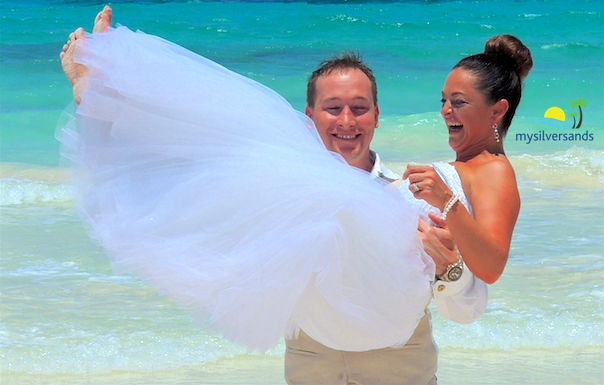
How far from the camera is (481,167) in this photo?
2.01 metres

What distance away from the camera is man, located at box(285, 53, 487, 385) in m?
1.92

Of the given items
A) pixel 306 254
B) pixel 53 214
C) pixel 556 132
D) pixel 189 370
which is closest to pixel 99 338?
pixel 189 370

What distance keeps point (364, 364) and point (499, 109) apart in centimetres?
89

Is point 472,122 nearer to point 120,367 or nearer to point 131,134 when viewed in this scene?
point 131,134

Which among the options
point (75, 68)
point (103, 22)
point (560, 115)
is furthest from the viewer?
point (560, 115)

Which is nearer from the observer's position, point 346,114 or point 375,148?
point 346,114

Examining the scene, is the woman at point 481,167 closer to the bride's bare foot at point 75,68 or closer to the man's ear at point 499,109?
the man's ear at point 499,109

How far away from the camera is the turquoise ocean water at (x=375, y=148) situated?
3645 mm

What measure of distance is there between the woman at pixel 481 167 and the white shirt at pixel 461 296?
0.08 metres

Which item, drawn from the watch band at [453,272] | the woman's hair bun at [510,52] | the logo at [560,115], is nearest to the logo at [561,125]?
the logo at [560,115]

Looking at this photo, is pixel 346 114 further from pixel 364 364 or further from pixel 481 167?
pixel 364 364

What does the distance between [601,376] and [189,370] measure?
2.15 meters

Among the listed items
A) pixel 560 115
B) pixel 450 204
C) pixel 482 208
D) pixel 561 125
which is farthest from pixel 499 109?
pixel 560 115

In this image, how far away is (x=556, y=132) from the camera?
Result: 37.6 feet
